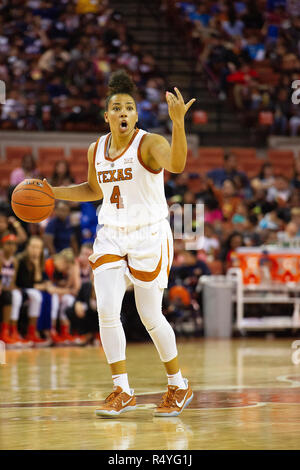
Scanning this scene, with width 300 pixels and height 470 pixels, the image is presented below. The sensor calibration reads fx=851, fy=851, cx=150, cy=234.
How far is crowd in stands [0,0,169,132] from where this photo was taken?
51.4 ft

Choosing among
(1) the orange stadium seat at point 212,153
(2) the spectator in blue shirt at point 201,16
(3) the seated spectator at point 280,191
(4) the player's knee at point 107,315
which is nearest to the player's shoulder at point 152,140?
(4) the player's knee at point 107,315

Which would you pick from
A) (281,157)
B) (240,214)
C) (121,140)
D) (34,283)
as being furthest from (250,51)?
(121,140)

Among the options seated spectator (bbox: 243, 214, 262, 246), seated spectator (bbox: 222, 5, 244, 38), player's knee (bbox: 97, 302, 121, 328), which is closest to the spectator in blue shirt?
seated spectator (bbox: 222, 5, 244, 38)

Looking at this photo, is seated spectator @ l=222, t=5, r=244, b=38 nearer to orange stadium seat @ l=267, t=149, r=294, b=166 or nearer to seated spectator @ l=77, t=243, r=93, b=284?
orange stadium seat @ l=267, t=149, r=294, b=166

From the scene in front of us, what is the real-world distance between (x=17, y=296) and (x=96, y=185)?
18.0 ft

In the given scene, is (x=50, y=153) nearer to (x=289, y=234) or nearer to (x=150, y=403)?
(x=289, y=234)

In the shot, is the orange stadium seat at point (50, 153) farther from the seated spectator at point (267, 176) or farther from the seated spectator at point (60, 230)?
the seated spectator at point (267, 176)

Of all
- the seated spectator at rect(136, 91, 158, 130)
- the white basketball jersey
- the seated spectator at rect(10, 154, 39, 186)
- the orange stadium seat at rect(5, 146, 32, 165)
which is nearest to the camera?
the white basketball jersey

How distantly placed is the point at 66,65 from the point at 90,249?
19.9 ft

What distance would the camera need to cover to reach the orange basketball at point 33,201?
5227 mm

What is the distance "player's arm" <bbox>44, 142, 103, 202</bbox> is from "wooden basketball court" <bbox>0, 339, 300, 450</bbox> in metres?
1.32

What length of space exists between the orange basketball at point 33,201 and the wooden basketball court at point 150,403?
46.8 inches

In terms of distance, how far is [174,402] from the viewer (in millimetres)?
4926
